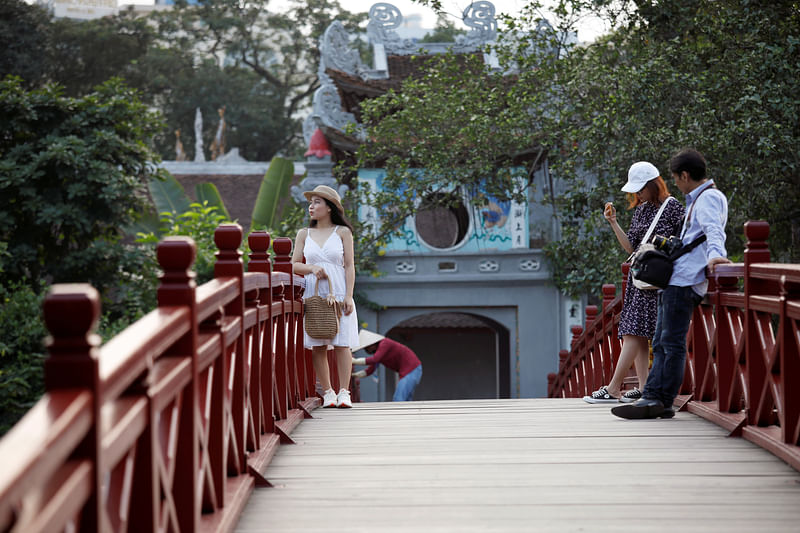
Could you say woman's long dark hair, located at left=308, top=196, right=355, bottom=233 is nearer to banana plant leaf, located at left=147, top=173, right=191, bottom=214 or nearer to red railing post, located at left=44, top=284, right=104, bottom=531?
red railing post, located at left=44, top=284, right=104, bottom=531

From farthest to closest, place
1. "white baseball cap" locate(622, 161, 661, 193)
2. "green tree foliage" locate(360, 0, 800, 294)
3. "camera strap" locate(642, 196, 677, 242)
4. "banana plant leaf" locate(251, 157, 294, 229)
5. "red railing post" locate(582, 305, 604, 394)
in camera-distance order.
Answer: "banana plant leaf" locate(251, 157, 294, 229) → "green tree foliage" locate(360, 0, 800, 294) → "red railing post" locate(582, 305, 604, 394) → "white baseball cap" locate(622, 161, 661, 193) → "camera strap" locate(642, 196, 677, 242)

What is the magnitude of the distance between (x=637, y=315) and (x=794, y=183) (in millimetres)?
5555

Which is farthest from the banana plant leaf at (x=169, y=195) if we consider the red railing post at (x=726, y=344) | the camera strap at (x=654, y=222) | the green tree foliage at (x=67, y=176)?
the red railing post at (x=726, y=344)

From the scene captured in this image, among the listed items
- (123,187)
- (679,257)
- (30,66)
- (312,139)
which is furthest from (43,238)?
(679,257)

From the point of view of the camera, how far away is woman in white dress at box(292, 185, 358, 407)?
5.15 m

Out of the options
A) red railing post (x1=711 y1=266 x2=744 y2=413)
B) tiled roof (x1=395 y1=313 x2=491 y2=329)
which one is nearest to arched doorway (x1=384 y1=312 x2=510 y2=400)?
tiled roof (x1=395 y1=313 x2=491 y2=329)

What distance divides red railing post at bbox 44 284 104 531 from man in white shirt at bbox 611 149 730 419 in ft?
11.1

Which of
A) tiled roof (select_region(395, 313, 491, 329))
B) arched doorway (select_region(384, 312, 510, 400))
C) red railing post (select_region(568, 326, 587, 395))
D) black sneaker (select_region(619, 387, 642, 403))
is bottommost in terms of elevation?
arched doorway (select_region(384, 312, 510, 400))

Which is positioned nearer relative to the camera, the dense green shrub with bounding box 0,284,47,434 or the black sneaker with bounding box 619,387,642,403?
the black sneaker with bounding box 619,387,642,403

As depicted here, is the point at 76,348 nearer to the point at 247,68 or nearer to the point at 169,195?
the point at 169,195

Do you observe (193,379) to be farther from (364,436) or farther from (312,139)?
(312,139)

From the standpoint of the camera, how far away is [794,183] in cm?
961

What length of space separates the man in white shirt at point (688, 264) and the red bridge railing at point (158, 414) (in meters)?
1.98

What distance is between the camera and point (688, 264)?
434 centimetres
